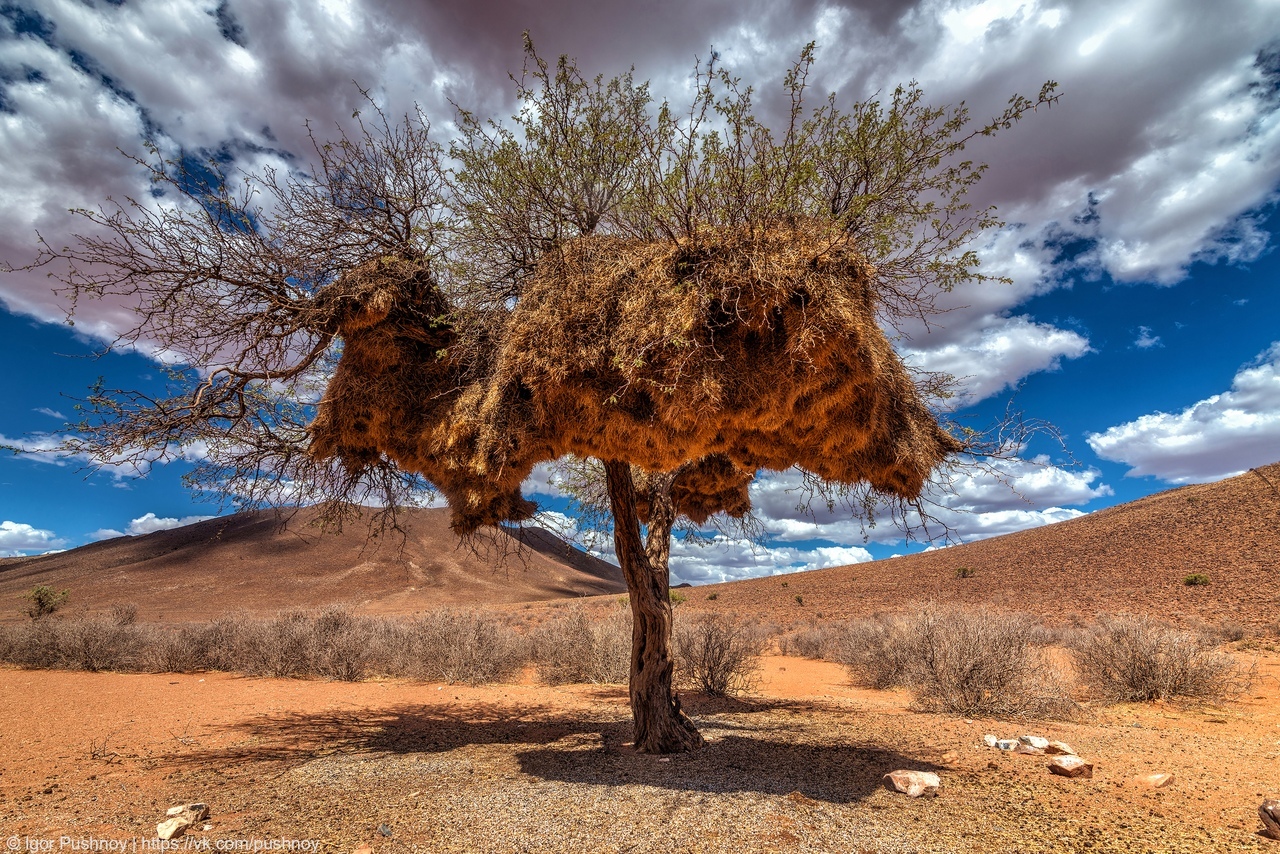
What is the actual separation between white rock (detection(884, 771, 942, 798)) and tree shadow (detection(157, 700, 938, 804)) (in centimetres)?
23

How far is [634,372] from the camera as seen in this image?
5082 mm

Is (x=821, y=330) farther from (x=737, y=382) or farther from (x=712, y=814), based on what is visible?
(x=712, y=814)

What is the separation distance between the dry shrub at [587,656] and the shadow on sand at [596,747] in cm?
385

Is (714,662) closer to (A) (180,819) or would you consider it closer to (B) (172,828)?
(A) (180,819)

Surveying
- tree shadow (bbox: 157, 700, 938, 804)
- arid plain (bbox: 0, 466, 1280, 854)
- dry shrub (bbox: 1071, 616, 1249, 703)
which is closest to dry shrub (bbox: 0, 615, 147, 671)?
arid plain (bbox: 0, 466, 1280, 854)

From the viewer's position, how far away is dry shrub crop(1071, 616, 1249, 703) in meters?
10.4

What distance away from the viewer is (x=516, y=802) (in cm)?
519

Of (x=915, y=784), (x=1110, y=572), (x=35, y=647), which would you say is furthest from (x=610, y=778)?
(x=1110, y=572)

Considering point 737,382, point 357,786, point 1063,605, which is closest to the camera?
point 737,382

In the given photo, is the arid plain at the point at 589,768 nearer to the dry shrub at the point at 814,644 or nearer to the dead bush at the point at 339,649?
the dead bush at the point at 339,649

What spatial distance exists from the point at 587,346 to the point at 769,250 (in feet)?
6.02

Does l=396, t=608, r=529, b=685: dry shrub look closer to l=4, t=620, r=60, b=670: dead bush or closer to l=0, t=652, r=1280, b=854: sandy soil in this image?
l=0, t=652, r=1280, b=854: sandy soil

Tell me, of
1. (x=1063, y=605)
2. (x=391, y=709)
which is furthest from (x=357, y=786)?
(x=1063, y=605)

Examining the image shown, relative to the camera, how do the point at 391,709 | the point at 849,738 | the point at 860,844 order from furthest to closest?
the point at 391,709, the point at 849,738, the point at 860,844
